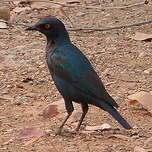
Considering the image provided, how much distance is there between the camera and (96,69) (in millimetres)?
7652

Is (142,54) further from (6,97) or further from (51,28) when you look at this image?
(51,28)

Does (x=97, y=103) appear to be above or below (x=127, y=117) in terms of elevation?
above

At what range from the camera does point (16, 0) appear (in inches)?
416

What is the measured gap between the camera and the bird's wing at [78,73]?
5637mm

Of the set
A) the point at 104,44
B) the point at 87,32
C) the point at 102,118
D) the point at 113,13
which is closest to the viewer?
the point at 102,118

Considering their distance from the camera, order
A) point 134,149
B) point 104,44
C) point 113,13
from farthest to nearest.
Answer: point 113,13
point 104,44
point 134,149

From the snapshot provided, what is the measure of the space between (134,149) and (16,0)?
5689 millimetres

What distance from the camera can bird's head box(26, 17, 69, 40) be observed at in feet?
19.0

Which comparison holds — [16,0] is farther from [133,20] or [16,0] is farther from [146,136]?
[146,136]

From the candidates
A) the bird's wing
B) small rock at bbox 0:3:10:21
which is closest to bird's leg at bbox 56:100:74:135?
the bird's wing

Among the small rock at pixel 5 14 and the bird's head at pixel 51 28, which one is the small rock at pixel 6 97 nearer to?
the bird's head at pixel 51 28

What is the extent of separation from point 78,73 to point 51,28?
471 mm

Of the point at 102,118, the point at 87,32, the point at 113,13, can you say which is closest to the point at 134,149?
the point at 102,118

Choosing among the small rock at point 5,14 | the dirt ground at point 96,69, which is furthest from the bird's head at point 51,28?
the small rock at point 5,14
